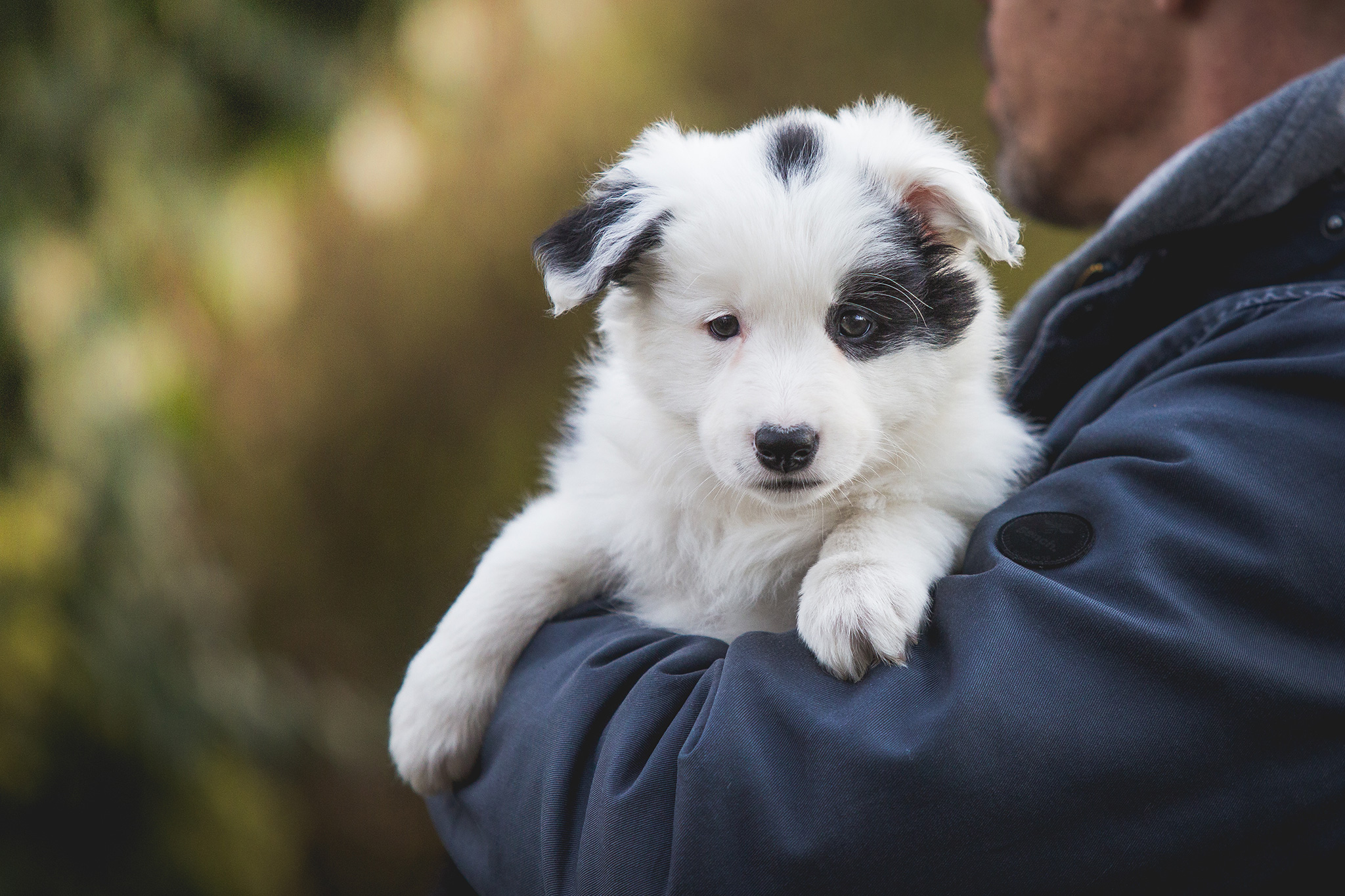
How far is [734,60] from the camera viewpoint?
4945mm

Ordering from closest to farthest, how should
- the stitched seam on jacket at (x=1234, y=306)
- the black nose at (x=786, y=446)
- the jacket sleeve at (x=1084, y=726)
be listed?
the jacket sleeve at (x=1084, y=726)
the stitched seam on jacket at (x=1234, y=306)
the black nose at (x=786, y=446)

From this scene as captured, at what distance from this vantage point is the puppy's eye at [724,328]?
179cm

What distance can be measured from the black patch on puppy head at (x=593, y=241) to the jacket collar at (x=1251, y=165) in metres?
0.86

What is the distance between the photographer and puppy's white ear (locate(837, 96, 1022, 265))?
1.69 m

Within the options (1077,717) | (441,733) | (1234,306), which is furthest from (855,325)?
(441,733)

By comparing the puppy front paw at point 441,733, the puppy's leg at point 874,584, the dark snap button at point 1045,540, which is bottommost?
the puppy front paw at point 441,733

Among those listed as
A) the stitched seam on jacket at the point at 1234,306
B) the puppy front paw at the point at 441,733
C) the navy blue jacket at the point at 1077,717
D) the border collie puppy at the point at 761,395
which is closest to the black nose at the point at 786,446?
the border collie puppy at the point at 761,395

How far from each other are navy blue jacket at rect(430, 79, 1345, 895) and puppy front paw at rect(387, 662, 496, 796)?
32cm

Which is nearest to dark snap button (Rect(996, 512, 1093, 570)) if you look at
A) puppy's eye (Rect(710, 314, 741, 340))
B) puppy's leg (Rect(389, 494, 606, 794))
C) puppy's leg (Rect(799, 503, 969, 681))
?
puppy's leg (Rect(799, 503, 969, 681))

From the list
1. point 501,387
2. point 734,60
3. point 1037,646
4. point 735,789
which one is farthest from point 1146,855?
point 734,60

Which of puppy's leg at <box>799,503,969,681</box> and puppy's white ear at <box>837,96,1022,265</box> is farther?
puppy's white ear at <box>837,96,1022,265</box>

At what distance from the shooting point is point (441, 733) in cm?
174

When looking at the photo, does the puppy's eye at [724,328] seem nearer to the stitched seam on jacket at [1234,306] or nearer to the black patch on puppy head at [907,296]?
the black patch on puppy head at [907,296]

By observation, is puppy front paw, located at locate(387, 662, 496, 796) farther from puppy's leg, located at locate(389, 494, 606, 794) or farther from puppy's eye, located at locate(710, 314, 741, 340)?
puppy's eye, located at locate(710, 314, 741, 340)
